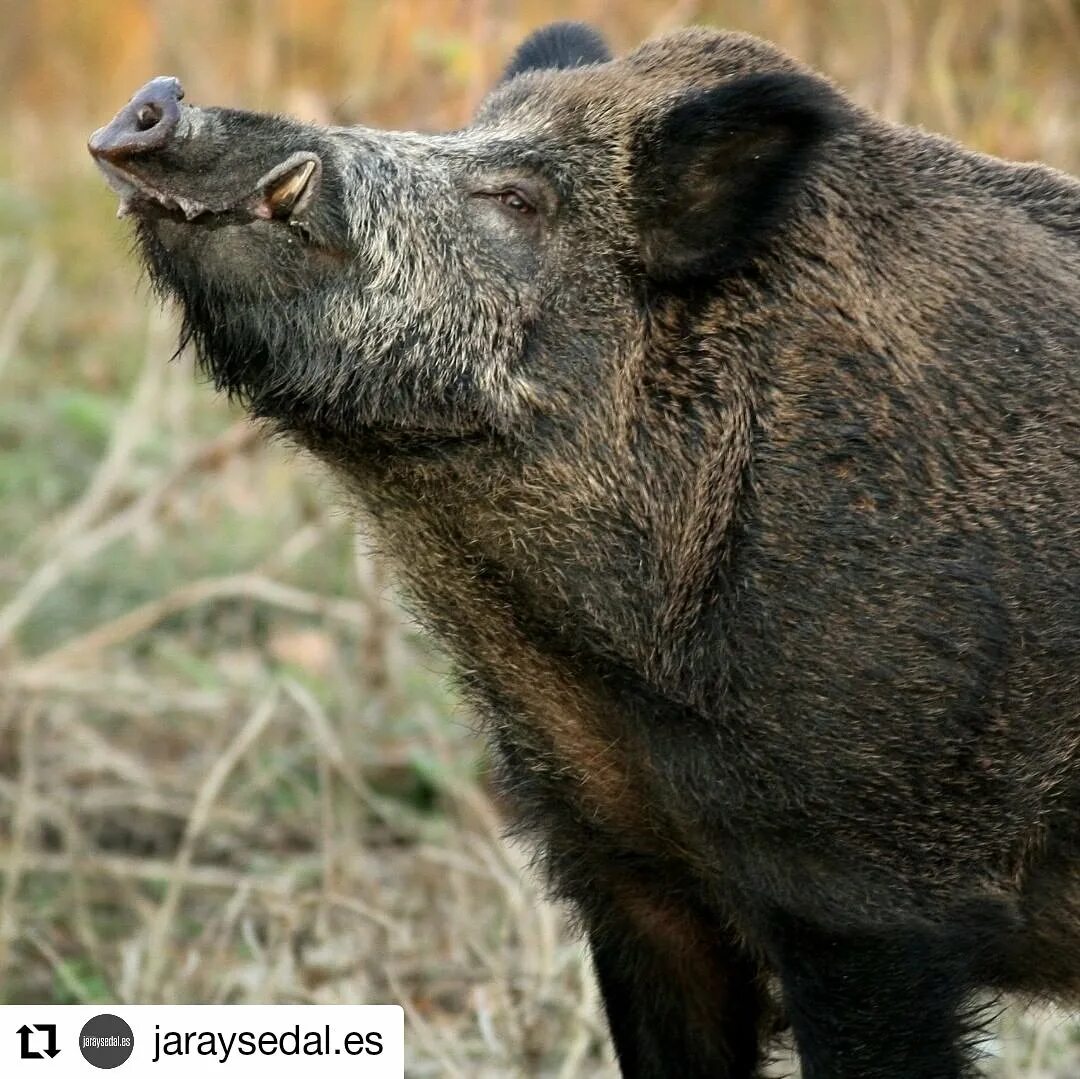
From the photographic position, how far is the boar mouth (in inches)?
136

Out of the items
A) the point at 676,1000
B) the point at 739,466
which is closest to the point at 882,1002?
the point at 676,1000

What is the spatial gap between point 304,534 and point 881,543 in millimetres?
4131

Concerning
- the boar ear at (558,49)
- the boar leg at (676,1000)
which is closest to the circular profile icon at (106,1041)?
the boar leg at (676,1000)

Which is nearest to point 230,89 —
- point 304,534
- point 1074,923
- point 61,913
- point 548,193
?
point 304,534

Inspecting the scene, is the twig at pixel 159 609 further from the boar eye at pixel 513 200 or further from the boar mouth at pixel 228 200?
the boar mouth at pixel 228 200

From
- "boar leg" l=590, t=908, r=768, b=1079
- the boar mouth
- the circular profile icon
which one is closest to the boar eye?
the boar mouth

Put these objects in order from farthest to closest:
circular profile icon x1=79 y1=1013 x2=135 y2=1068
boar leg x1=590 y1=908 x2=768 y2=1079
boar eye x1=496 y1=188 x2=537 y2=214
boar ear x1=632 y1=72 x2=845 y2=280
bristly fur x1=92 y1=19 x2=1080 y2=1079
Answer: circular profile icon x1=79 y1=1013 x2=135 y2=1068
boar leg x1=590 y1=908 x2=768 y2=1079
boar eye x1=496 y1=188 x2=537 y2=214
boar ear x1=632 y1=72 x2=845 y2=280
bristly fur x1=92 y1=19 x2=1080 y2=1079

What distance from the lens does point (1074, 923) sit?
152 inches

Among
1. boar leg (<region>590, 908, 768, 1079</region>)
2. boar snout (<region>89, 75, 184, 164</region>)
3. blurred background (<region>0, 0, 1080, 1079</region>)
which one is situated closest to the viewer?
boar snout (<region>89, 75, 184, 164</region>)

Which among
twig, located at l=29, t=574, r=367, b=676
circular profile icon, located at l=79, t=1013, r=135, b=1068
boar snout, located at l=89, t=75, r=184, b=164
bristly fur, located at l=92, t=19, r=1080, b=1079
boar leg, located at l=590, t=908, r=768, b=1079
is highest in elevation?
boar snout, located at l=89, t=75, r=184, b=164

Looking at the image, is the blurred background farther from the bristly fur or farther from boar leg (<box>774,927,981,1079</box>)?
boar leg (<box>774,927,981,1079</box>)

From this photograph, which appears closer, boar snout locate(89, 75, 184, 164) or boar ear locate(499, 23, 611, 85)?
boar snout locate(89, 75, 184, 164)

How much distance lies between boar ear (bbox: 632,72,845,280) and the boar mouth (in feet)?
2.29

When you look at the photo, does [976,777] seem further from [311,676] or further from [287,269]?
[311,676]
